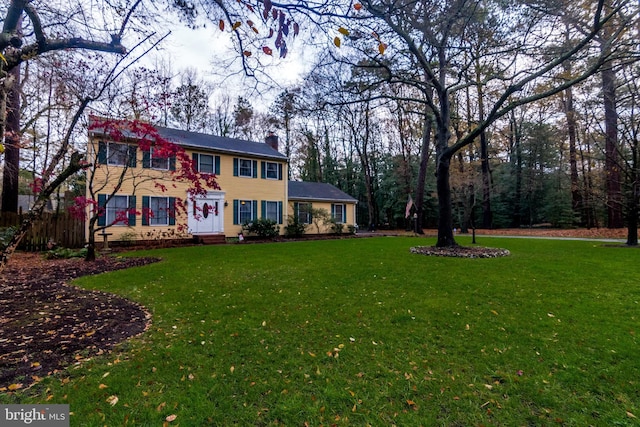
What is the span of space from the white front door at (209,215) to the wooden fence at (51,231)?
430 centimetres

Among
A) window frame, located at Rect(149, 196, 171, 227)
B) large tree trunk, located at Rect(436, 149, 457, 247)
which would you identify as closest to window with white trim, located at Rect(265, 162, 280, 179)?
window frame, located at Rect(149, 196, 171, 227)

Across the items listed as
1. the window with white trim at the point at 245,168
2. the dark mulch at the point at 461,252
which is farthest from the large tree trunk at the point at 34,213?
the window with white trim at the point at 245,168

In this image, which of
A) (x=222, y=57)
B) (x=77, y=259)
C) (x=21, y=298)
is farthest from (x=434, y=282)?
(x=77, y=259)

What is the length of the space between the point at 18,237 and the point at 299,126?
25988 millimetres

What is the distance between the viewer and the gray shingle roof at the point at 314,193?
19.0 m

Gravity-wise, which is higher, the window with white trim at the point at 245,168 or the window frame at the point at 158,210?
the window with white trim at the point at 245,168

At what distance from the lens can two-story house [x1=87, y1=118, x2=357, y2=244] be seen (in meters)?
12.7

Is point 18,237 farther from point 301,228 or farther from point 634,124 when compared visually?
point 634,124

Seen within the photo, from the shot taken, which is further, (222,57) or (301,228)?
(301,228)

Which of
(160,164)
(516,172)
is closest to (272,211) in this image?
(160,164)

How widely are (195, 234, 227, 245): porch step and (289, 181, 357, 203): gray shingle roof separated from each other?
494 cm

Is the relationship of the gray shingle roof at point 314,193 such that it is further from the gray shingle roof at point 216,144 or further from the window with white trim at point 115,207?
the window with white trim at point 115,207

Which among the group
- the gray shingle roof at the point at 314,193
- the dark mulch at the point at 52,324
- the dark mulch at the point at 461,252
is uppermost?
the gray shingle roof at the point at 314,193

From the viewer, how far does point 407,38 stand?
7637 mm
